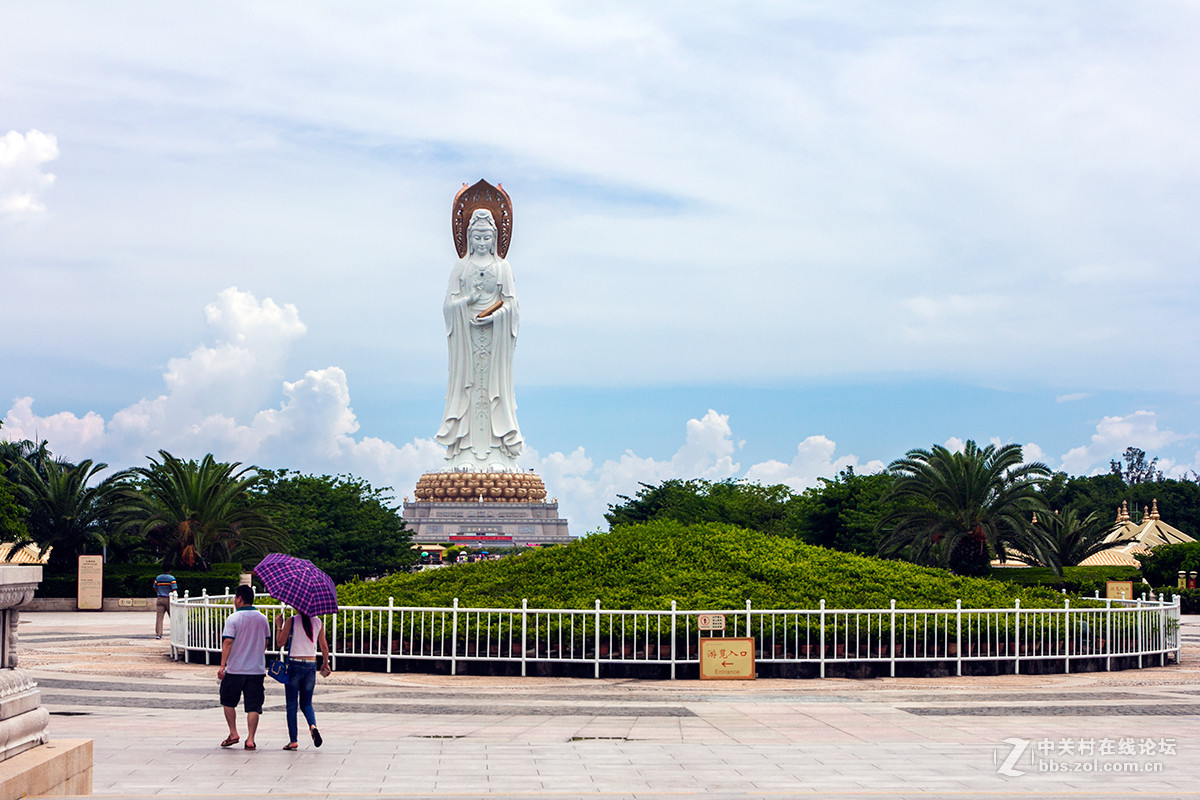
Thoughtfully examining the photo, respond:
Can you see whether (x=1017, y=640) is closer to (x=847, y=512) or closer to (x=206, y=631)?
(x=206, y=631)

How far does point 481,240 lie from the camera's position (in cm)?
6175

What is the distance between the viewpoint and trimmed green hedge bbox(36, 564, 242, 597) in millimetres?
33719

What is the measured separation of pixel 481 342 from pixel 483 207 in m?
6.65

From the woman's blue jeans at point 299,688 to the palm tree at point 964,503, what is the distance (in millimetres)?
26423

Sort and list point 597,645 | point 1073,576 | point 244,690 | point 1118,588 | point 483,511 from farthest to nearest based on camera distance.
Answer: point 483,511 → point 1073,576 → point 1118,588 → point 597,645 → point 244,690

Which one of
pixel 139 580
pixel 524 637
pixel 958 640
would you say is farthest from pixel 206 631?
pixel 139 580

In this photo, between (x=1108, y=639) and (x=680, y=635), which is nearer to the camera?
(x=680, y=635)

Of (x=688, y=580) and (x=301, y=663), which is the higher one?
(x=688, y=580)

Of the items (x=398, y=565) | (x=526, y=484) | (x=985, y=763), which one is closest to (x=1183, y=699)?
(x=985, y=763)

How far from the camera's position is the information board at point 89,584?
33375mm

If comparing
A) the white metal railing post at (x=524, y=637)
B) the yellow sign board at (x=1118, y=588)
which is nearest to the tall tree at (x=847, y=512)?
the yellow sign board at (x=1118, y=588)

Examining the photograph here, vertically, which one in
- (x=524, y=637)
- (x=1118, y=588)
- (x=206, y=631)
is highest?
(x=524, y=637)

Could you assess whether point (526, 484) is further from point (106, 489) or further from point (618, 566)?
point (618, 566)

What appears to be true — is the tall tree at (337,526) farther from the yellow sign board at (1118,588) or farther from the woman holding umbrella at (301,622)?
the woman holding umbrella at (301,622)
